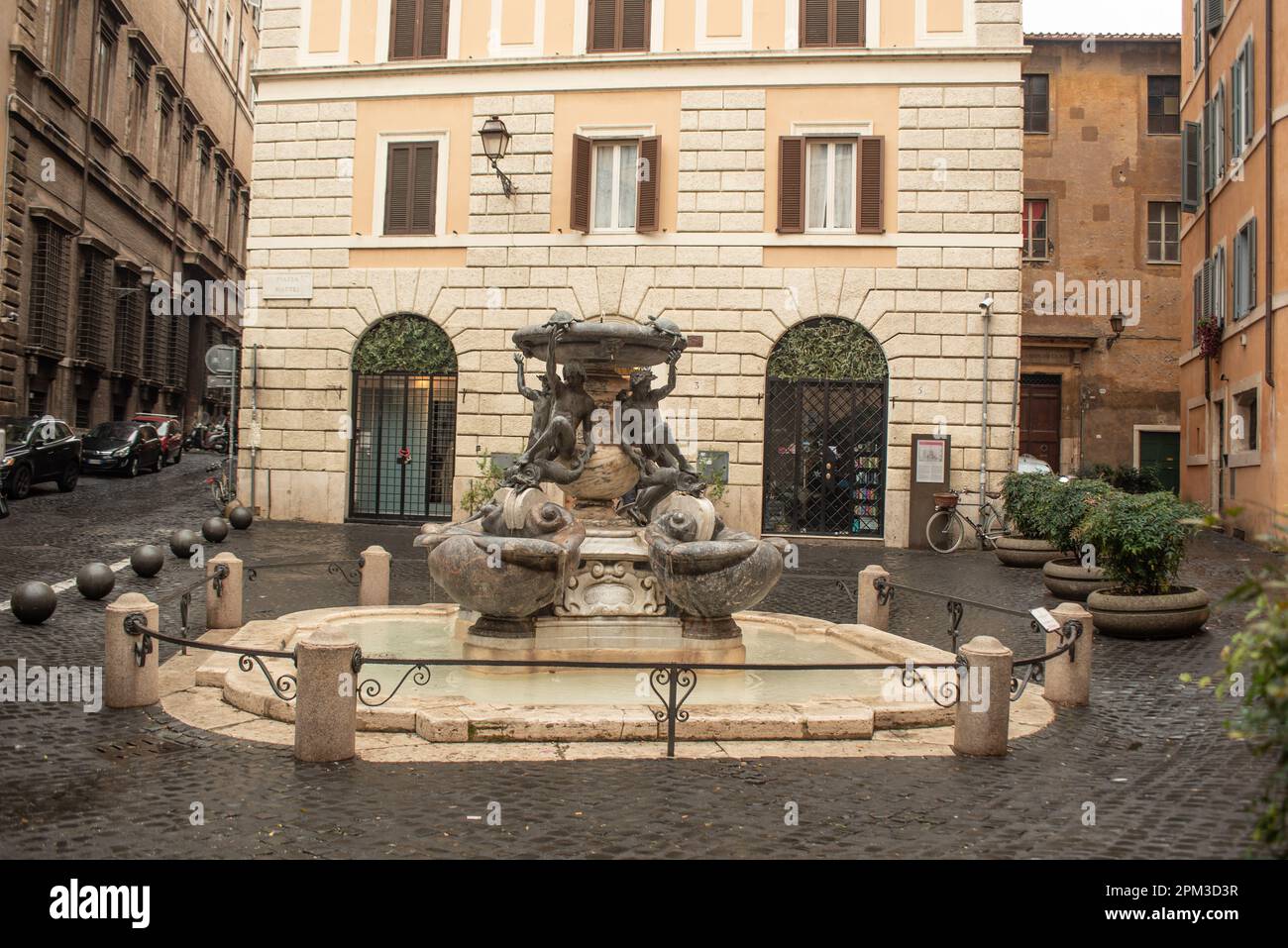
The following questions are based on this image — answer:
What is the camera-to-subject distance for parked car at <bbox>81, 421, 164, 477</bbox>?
2802 centimetres

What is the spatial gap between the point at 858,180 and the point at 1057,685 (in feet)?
45.4

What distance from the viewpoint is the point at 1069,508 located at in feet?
47.8

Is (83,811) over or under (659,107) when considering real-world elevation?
under

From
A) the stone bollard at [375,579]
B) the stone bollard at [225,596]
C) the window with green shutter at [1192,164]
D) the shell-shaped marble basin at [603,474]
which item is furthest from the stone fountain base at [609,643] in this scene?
the window with green shutter at [1192,164]

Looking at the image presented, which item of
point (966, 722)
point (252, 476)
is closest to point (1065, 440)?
point (252, 476)

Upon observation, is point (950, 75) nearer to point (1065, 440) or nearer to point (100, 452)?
point (1065, 440)

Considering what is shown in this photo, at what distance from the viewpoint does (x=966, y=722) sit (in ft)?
20.6

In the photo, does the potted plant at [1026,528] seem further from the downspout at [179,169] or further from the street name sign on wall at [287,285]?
the downspout at [179,169]

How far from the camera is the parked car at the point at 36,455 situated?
21578 mm

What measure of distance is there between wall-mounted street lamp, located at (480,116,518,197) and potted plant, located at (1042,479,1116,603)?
10915mm

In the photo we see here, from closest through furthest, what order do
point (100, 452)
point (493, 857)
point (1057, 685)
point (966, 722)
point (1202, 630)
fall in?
point (493, 857) → point (966, 722) → point (1057, 685) → point (1202, 630) → point (100, 452)

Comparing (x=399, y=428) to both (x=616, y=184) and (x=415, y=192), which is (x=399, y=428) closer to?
(x=415, y=192)

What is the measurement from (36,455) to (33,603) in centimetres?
1430

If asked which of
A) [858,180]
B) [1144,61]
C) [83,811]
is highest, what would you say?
[1144,61]
